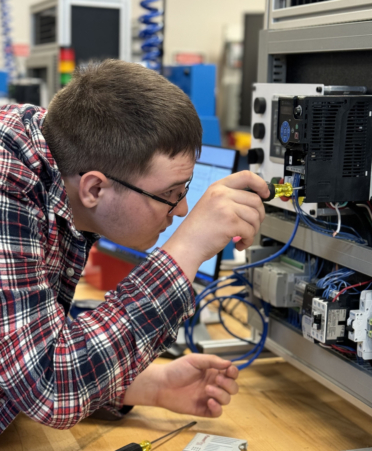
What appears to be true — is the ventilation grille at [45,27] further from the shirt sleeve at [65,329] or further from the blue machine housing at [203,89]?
the shirt sleeve at [65,329]

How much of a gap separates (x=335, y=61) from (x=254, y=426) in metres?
0.60

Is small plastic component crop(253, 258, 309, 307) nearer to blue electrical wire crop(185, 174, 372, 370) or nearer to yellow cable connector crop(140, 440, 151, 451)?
blue electrical wire crop(185, 174, 372, 370)

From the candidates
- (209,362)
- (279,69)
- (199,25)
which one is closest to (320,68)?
(279,69)

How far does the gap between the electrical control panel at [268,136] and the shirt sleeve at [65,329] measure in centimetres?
32

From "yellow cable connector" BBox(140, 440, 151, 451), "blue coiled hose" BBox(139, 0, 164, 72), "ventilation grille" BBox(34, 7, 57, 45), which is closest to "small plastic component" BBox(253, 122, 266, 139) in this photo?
"yellow cable connector" BBox(140, 440, 151, 451)

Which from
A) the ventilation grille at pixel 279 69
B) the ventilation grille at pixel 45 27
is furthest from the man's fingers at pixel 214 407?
the ventilation grille at pixel 45 27

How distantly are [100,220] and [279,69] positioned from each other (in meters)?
0.47

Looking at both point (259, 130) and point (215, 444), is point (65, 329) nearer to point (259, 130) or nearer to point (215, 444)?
point (215, 444)

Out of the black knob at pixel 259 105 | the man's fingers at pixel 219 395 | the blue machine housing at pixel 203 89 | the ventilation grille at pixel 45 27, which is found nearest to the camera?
the man's fingers at pixel 219 395

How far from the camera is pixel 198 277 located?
1.29 m

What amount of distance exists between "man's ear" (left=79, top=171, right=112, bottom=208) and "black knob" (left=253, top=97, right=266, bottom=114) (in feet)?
1.19

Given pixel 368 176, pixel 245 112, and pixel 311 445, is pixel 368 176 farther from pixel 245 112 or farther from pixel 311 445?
pixel 245 112

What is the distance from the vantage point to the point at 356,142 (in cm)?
82

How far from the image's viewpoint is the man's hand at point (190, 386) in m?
0.94
